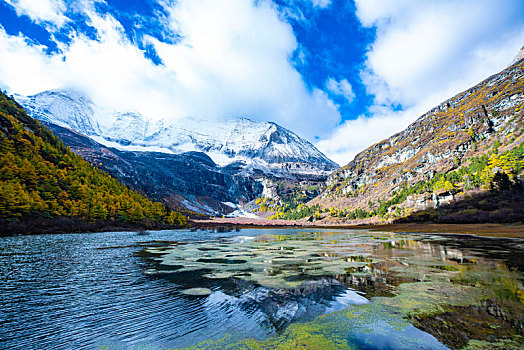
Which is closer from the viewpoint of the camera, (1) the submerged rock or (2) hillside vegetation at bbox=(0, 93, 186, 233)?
(1) the submerged rock

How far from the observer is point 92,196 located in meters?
90.6

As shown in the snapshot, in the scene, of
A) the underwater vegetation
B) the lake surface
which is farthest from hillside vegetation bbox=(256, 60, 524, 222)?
the lake surface

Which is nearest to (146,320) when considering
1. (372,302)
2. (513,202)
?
(372,302)

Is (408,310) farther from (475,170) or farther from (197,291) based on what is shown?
(475,170)

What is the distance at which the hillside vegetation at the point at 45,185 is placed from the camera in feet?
206

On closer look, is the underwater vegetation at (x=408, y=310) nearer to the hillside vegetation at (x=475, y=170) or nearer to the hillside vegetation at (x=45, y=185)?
the hillside vegetation at (x=45, y=185)

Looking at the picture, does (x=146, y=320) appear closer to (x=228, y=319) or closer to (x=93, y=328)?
(x=93, y=328)

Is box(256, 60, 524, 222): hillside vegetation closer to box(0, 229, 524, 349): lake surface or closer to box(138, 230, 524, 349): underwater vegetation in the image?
box(138, 230, 524, 349): underwater vegetation

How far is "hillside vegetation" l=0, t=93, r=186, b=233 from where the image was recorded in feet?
206

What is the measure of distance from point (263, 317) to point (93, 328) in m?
6.60

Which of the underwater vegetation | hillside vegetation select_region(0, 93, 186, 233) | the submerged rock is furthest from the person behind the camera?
hillside vegetation select_region(0, 93, 186, 233)

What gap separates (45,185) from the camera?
76625 millimetres

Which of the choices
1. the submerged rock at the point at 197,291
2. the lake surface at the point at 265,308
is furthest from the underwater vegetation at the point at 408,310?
the submerged rock at the point at 197,291

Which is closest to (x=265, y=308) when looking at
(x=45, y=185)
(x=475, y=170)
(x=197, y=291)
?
(x=197, y=291)
